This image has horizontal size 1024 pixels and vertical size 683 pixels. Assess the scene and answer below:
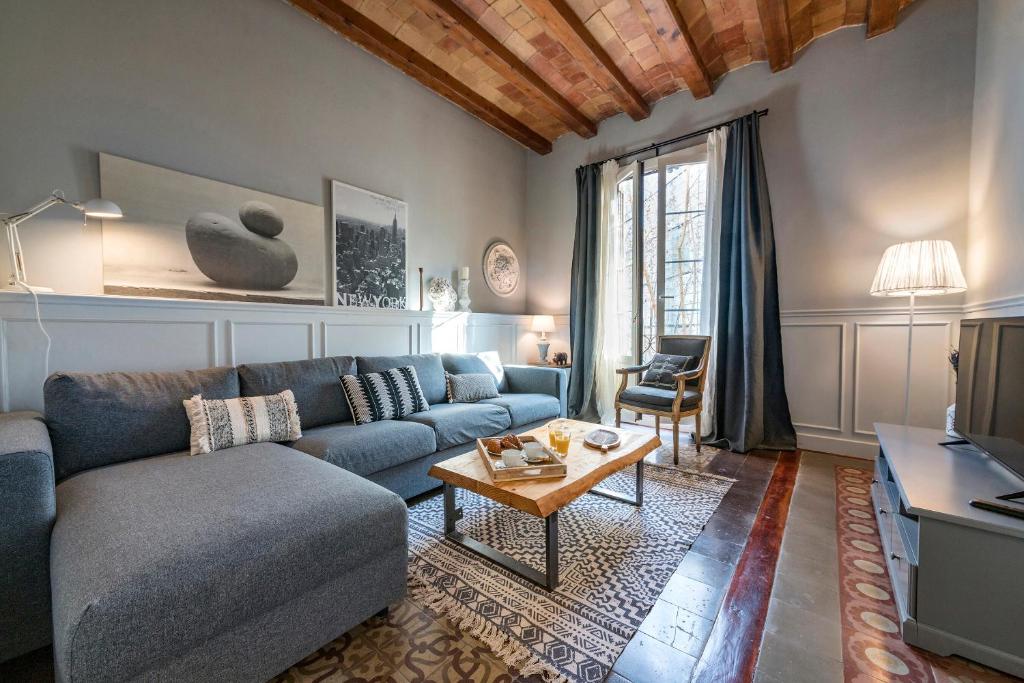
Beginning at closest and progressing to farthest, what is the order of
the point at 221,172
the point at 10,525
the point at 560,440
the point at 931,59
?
the point at 10,525, the point at 560,440, the point at 221,172, the point at 931,59

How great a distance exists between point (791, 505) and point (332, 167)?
3.77 metres

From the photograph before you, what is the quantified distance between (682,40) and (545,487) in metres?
3.45

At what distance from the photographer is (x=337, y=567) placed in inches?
46.1

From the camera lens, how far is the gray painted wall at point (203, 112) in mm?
1895

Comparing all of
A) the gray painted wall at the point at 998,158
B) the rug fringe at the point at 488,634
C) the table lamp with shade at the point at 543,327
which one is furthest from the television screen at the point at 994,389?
the table lamp with shade at the point at 543,327

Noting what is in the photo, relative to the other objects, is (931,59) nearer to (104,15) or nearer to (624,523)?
(624,523)

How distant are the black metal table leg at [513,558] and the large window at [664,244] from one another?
2.75 meters

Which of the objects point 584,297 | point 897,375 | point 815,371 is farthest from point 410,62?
point 897,375

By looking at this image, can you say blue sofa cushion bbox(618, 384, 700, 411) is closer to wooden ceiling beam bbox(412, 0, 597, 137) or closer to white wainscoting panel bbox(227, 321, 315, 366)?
white wainscoting panel bbox(227, 321, 315, 366)

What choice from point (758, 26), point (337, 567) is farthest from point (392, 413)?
point (758, 26)

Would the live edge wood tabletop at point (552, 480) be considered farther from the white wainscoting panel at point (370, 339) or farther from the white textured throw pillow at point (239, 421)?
the white wainscoting panel at point (370, 339)

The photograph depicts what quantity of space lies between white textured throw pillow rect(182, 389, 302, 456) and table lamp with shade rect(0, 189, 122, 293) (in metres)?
0.92

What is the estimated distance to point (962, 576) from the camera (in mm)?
1157

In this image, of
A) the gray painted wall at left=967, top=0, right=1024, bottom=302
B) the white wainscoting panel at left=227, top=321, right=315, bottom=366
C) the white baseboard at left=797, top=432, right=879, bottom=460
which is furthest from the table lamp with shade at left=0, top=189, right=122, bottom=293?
→ the white baseboard at left=797, top=432, right=879, bottom=460
